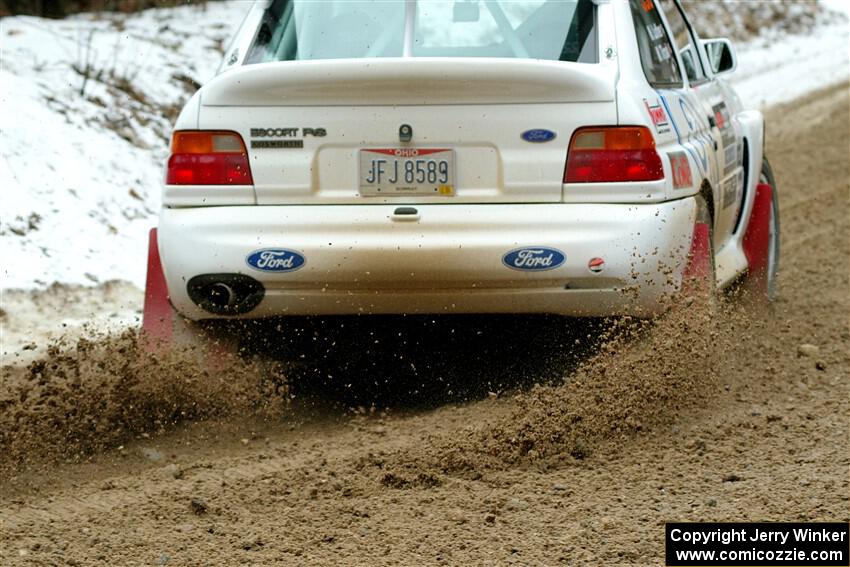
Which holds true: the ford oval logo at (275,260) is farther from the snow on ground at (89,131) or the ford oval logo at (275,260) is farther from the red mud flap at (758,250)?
the red mud flap at (758,250)

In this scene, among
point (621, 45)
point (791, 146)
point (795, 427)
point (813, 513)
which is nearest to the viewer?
point (813, 513)

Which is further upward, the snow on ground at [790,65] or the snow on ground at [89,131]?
the snow on ground at [89,131]

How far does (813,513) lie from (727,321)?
5.81ft

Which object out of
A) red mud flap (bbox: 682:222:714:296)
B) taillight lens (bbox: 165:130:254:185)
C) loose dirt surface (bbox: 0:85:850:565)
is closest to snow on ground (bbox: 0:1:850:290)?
loose dirt surface (bbox: 0:85:850:565)

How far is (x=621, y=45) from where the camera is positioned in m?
5.26

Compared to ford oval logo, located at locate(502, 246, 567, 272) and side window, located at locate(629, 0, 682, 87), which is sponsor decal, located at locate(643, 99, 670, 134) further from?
ford oval logo, located at locate(502, 246, 567, 272)

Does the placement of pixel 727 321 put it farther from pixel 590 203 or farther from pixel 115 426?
pixel 115 426

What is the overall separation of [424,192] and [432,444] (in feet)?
3.03

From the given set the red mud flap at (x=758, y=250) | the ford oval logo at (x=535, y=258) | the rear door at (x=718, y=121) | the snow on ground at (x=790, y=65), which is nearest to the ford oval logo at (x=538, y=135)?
the ford oval logo at (x=535, y=258)

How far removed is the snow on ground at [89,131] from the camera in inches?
302

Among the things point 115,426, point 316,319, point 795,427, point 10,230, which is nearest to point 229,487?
point 115,426

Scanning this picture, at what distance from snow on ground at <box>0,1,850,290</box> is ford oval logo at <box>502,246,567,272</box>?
3225mm

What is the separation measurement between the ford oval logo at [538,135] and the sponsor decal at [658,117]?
41 cm

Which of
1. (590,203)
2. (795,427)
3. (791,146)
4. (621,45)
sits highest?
(621,45)
